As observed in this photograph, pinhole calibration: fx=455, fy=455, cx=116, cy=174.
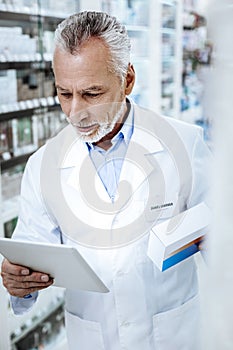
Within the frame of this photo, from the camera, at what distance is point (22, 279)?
1.28 meters

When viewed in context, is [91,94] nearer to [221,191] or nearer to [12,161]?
[221,191]

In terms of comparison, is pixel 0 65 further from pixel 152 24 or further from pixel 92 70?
pixel 152 24

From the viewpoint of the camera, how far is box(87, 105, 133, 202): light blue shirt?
1.45 m

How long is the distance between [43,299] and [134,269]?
75.2 inches

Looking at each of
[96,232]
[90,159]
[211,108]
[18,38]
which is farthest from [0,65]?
[211,108]

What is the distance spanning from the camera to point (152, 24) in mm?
4781

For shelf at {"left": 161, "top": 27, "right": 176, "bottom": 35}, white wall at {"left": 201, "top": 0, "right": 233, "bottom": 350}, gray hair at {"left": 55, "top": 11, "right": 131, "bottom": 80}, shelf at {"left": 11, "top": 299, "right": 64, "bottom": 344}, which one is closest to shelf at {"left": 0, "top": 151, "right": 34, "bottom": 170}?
shelf at {"left": 11, "top": 299, "right": 64, "bottom": 344}

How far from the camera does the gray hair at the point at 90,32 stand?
1.27 meters

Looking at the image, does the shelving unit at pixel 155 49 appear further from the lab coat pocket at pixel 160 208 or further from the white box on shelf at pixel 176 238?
the white box on shelf at pixel 176 238

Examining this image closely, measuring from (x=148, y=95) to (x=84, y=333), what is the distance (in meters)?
3.73

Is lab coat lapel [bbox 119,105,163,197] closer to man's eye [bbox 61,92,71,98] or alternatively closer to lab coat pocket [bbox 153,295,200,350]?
man's eye [bbox 61,92,71,98]

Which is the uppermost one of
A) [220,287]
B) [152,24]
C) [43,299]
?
[152,24]

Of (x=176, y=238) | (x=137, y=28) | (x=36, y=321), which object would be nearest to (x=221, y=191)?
(x=176, y=238)

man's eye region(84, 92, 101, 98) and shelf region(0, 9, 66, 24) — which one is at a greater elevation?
shelf region(0, 9, 66, 24)
